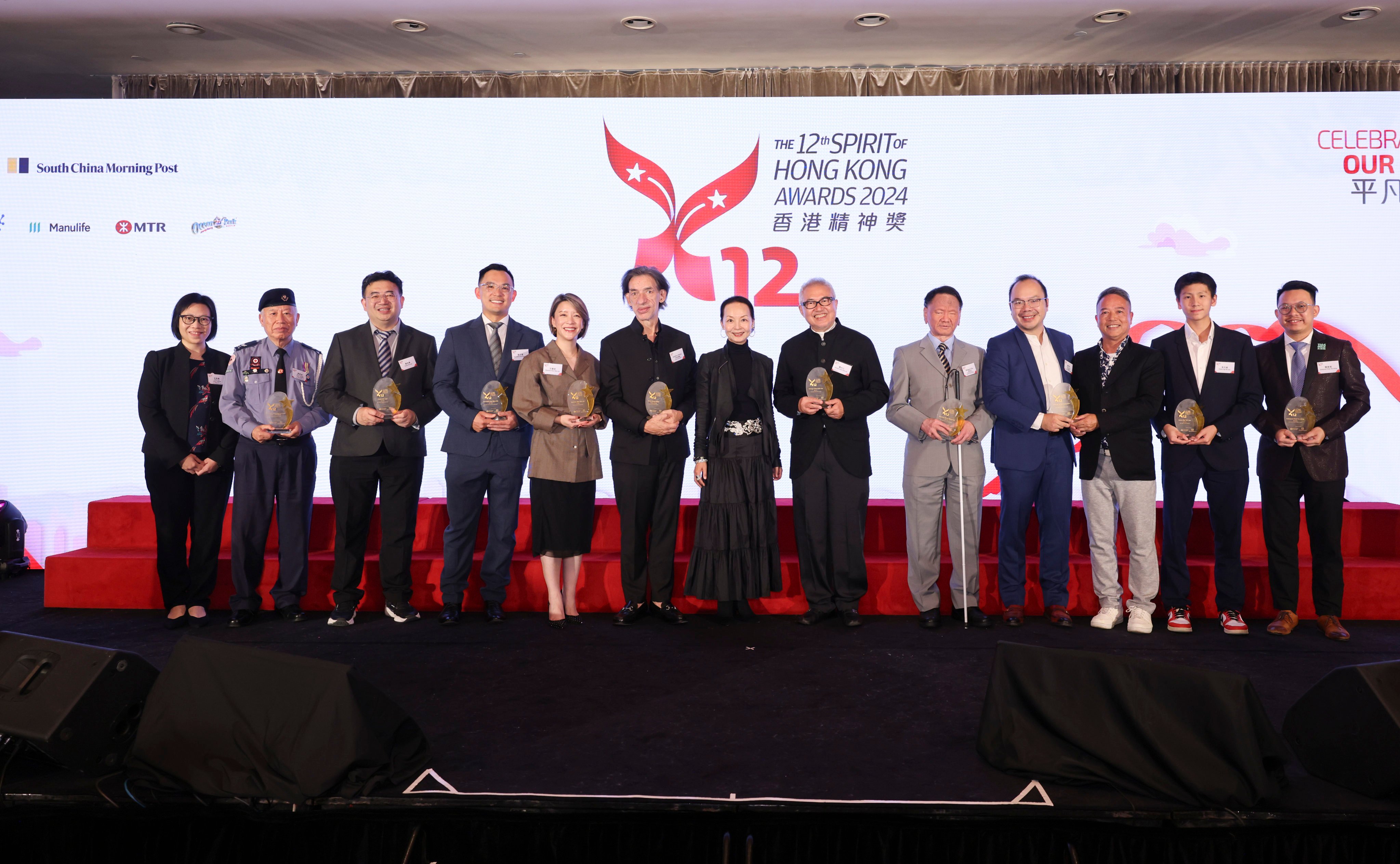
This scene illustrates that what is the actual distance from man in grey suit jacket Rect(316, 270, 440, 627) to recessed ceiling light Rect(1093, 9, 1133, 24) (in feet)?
13.2

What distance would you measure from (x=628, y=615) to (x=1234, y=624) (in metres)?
2.67

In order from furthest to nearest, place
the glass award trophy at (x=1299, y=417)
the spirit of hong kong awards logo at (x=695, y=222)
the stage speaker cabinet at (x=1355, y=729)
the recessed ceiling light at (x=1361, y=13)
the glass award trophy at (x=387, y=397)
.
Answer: the spirit of hong kong awards logo at (x=695, y=222) < the recessed ceiling light at (x=1361, y=13) < the glass award trophy at (x=387, y=397) < the glass award trophy at (x=1299, y=417) < the stage speaker cabinet at (x=1355, y=729)

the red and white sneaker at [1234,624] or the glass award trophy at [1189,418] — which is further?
the red and white sneaker at [1234,624]

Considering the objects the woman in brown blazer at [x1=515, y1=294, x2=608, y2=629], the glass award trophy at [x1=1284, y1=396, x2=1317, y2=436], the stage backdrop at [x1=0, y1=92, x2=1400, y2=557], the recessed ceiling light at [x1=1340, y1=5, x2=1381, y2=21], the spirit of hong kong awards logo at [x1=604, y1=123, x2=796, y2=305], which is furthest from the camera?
the spirit of hong kong awards logo at [x1=604, y1=123, x2=796, y2=305]

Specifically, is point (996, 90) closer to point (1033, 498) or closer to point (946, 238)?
point (946, 238)

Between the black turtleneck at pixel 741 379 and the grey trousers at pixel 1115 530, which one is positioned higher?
the black turtleneck at pixel 741 379

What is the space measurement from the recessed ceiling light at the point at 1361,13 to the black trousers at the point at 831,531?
12.6ft

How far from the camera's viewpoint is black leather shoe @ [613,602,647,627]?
4.00 meters

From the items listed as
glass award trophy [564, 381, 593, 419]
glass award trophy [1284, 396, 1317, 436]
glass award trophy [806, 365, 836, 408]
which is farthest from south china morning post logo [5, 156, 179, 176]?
glass award trophy [1284, 396, 1317, 436]

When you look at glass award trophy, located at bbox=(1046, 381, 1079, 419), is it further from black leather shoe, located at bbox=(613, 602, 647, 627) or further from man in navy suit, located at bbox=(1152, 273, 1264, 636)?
black leather shoe, located at bbox=(613, 602, 647, 627)

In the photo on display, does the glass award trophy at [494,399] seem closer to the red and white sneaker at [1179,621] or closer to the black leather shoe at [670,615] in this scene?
the black leather shoe at [670,615]

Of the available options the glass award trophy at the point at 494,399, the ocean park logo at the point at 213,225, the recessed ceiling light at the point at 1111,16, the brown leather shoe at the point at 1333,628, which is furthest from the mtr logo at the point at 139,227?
the brown leather shoe at the point at 1333,628

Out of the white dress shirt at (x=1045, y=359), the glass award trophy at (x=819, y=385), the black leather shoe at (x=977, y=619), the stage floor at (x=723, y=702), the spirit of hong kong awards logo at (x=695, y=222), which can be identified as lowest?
the stage floor at (x=723, y=702)

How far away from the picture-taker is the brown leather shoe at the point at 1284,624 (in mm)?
3842
